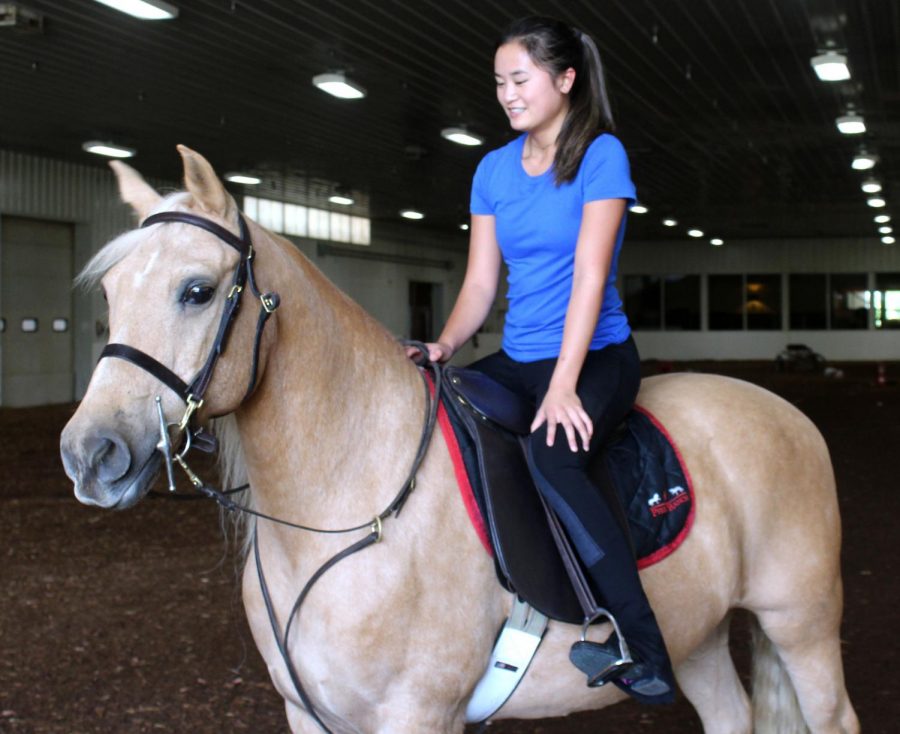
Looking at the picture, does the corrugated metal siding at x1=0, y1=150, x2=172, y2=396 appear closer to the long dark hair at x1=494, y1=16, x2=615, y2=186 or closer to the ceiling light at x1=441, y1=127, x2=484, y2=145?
the ceiling light at x1=441, y1=127, x2=484, y2=145

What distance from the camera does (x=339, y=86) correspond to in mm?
12336

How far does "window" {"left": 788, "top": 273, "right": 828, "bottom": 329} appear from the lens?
1423 inches

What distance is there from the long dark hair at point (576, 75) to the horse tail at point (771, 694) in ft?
5.85

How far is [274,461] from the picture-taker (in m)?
2.20

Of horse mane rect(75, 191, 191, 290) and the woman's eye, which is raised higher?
horse mane rect(75, 191, 191, 290)

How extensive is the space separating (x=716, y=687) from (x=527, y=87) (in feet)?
7.23

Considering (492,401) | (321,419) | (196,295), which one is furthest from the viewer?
(492,401)

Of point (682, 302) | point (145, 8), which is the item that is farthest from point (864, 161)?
point (682, 302)

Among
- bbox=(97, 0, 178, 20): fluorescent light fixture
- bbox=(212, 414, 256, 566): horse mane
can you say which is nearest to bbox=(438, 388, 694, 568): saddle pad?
bbox=(212, 414, 256, 566): horse mane

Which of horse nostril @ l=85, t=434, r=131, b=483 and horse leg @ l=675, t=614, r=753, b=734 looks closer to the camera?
horse nostril @ l=85, t=434, r=131, b=483

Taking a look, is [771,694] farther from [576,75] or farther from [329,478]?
[576,75]

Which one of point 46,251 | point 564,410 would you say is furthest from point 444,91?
point 564,410

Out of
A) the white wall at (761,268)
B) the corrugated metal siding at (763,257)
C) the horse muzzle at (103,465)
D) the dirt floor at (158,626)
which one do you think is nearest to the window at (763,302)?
the white wall at (761,268)

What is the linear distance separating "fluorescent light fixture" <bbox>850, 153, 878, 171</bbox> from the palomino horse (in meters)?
18.4
